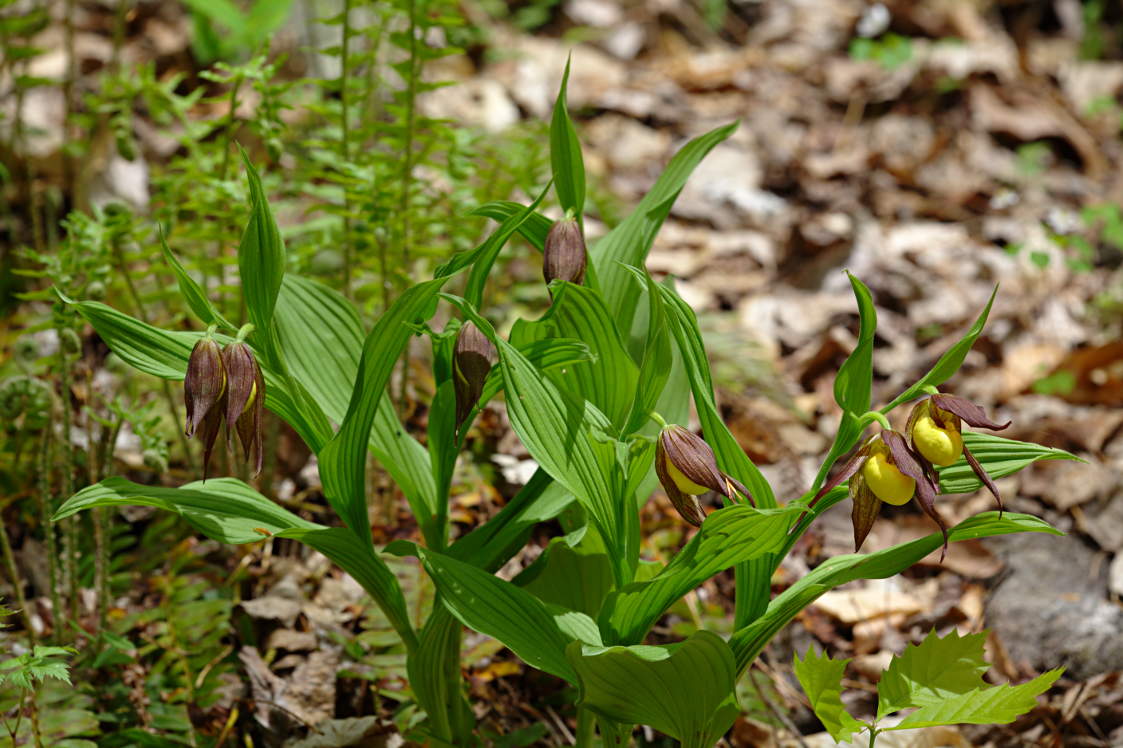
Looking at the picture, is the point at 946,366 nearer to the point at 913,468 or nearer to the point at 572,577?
the point at 913,468

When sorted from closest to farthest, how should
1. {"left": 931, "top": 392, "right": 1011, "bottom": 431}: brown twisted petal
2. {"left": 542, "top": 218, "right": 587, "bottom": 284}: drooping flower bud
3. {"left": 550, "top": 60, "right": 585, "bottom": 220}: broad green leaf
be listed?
{"left": 931, "top": 392, "right": 1011, "bottom": 431}: brown twisted petal → {"left": 542, "top": 218, "right": 587, "bottom": 284}: drooping flower bud → {"left": 550, "top": 60, "right": 585, "bottom": 220}: broad green leaf

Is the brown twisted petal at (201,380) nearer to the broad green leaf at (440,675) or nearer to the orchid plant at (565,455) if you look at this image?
the orchid plant at (565,455)

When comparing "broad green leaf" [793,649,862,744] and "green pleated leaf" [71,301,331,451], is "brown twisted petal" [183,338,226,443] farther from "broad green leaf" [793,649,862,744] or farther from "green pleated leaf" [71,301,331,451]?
"broad green leaf" [793,649,862,744]

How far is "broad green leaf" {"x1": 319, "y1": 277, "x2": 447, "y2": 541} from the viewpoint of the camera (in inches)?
50.3

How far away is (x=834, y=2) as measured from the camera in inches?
231

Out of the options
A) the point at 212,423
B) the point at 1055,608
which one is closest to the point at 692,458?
the point at 212,423

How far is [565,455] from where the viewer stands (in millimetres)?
1275

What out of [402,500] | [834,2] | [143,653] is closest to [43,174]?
[402,500]

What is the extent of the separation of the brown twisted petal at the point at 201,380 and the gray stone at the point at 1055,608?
1790mm

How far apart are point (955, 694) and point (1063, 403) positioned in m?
1.98

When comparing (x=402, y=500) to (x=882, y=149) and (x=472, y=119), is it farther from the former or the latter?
(x=882, y=149)

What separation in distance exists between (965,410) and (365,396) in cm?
75

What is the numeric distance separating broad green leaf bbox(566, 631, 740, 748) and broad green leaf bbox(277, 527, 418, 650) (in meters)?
0.32

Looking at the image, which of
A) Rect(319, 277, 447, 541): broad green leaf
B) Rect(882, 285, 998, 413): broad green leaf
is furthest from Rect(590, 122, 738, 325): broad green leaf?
Rect(882, 285, 998, 413): broad green leaf
